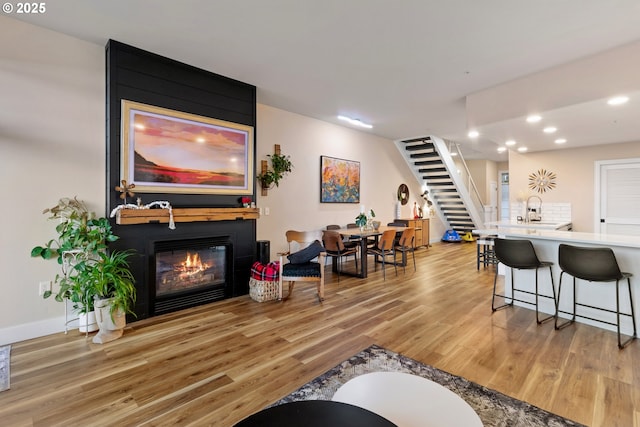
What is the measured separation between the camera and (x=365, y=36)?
3.07m

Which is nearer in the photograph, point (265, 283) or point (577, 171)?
point (265, 283)

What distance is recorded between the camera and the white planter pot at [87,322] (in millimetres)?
2975

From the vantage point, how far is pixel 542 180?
654 cm

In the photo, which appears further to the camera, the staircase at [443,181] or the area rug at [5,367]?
the staircase at [443,181]

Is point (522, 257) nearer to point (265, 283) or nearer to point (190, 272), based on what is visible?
point (265, 283)

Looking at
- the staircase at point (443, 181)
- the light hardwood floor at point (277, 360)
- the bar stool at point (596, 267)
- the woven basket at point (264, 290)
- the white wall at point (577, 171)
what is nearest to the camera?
the light hardwood floor at point (277, 360)

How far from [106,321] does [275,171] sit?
10.4 feet

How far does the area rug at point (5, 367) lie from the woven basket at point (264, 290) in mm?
2296

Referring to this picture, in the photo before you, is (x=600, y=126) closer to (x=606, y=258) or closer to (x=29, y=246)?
(x=606, y=258)

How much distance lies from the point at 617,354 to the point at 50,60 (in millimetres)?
6047

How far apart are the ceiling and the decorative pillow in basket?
2.64 metres

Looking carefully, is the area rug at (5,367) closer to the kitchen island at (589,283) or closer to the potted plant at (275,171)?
the potted plant at (275,171)

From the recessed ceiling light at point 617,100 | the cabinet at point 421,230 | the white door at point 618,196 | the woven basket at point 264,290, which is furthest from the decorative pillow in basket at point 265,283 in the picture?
the white door at point 618,196

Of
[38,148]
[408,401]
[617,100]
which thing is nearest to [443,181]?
[617,100]
